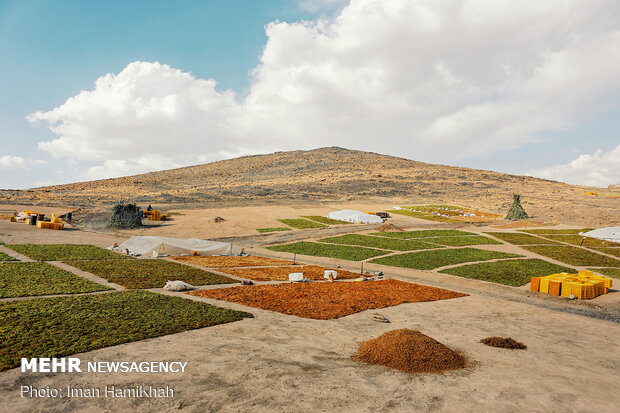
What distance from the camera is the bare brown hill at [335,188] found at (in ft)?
317

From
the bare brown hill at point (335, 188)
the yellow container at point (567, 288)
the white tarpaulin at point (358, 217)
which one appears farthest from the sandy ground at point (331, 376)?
the bare brown hill at point (335, 188)

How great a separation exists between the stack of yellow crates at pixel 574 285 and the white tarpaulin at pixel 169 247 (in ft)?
97.8

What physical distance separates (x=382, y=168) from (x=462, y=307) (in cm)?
15107

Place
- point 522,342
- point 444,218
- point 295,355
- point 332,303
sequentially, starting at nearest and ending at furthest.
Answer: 1. point 295,355
2. point 522,342
3. point 332,303
4. point 444,218

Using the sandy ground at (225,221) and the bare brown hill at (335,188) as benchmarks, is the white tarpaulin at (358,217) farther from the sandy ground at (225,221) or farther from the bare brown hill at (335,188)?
the bare brown hill at (335,188)

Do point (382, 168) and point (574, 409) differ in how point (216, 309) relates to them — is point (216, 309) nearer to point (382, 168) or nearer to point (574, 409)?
point (574, 409)

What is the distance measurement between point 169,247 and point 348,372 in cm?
3037

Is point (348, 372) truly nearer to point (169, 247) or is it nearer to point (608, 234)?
point (169, 247)

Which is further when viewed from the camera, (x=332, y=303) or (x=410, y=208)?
(x=410, y=208)

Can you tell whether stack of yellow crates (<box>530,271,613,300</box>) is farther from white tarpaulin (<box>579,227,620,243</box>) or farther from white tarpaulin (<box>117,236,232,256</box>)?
white tarpaulin (<box>117,236,232,256</box>)

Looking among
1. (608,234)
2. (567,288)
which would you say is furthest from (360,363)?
(608,234)

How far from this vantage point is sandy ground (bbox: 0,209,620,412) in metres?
9.55

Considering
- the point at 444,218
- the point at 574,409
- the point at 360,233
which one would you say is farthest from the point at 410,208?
the point at 574,409

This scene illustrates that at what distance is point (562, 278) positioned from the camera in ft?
88.6
